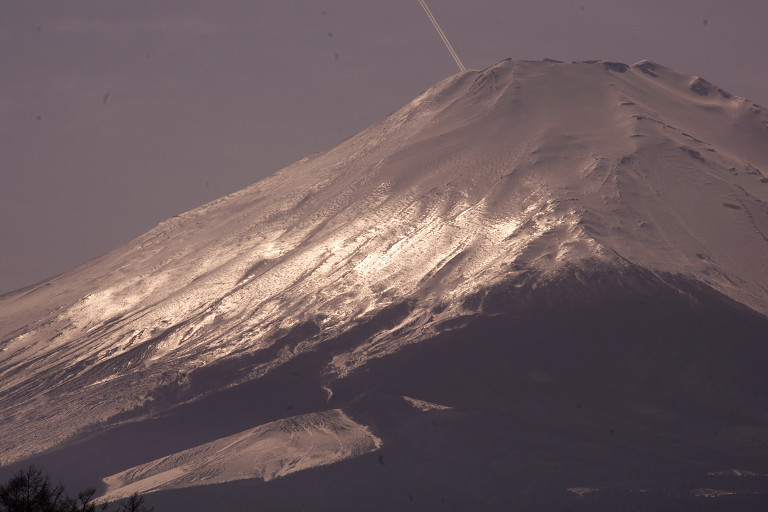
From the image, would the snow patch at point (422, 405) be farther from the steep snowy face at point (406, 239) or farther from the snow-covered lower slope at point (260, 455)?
the snow-covered lower slope at point (260, 455)

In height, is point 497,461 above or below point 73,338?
below

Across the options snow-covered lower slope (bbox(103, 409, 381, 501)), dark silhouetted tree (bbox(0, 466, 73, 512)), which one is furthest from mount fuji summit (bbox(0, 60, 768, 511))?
dark silhouetted tree (bbox(0, 466, 73, 512))

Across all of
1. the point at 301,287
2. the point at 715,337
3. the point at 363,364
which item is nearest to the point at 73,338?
the point at 301,287

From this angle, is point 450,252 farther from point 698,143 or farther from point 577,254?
point 698,143

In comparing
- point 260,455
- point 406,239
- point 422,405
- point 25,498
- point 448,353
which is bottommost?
point 422,405

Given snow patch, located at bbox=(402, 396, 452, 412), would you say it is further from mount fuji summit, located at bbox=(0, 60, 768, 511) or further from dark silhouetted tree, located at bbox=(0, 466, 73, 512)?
dark silhouetted tree, located at bbox=(0, 466, 73, 512)

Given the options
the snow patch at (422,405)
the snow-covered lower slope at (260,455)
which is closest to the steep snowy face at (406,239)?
the snow patch at (422,405)

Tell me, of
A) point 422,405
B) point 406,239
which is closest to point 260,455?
point 422,405

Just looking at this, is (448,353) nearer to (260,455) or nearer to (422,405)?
(422,405)
